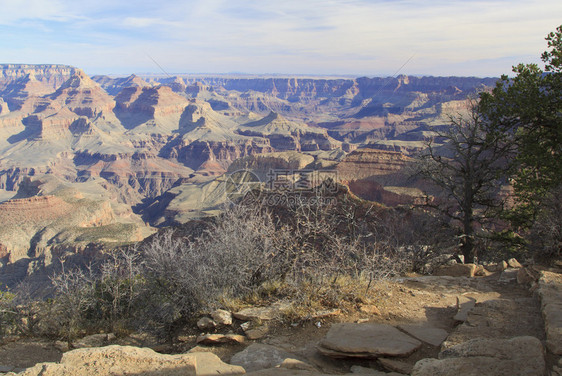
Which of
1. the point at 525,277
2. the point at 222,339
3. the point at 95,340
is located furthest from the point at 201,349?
the point at 525,277

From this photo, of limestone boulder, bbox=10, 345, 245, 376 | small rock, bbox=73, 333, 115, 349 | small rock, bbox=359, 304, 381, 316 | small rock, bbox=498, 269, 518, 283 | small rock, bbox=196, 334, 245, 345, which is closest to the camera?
limestone boulder, bbox=10, 345, 245, 376

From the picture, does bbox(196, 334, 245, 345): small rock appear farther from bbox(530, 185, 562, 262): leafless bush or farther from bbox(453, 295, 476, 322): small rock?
bbox(530, 185, 562, 262): leafless bush

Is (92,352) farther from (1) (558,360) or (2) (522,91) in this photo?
(2) (522,91)

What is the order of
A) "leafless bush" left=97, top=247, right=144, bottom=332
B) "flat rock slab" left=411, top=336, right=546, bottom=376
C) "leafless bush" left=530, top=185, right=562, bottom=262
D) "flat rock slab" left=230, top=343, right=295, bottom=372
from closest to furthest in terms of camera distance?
"flat rock slab" left=411, top=336, right=546, bottom=376, "flat rock slab" left=230, top=343, right=295, bottom=372, "leafless bush" left=97, top=247, right=144, bottom=332, "leafless bush" left=530, top=185, right=562, bottom=262

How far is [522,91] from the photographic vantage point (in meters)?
11.0

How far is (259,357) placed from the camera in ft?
20.1

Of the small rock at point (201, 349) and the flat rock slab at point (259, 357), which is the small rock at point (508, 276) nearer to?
the flat rock slab at point (259, 357)

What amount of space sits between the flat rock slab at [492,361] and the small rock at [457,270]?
665cm

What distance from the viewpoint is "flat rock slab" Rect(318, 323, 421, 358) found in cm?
570

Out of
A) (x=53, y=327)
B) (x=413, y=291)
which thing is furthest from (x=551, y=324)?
(x=53, y=327)

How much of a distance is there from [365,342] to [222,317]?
2960 millimetres

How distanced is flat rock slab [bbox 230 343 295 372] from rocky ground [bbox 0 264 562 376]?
17 millimetres

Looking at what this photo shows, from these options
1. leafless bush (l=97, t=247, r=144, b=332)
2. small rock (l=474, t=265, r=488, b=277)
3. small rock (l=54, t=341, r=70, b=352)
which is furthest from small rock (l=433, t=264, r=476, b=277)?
small rock (l=54, t=341, r=70, b=352)

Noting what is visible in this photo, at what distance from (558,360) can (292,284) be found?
4.47 meters
